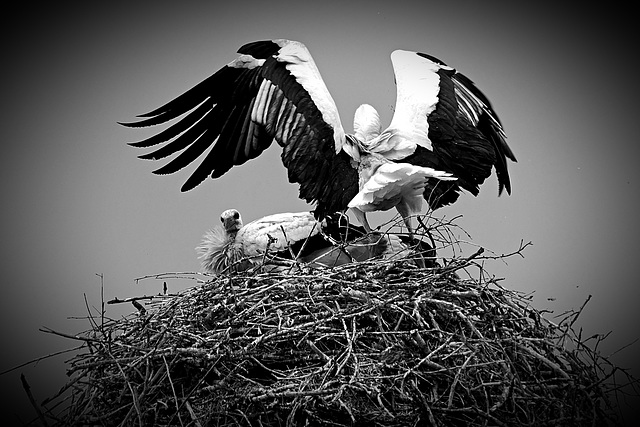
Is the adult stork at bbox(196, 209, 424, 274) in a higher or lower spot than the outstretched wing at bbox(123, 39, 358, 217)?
lower

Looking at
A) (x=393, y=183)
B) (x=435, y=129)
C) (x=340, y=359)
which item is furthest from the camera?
(x=435, y=129)

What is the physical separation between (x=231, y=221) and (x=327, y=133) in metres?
0.57

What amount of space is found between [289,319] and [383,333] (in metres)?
A: 0.21

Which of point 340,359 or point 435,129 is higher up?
point 435,129

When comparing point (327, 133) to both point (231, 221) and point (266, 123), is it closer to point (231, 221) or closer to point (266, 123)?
point (266, 123)

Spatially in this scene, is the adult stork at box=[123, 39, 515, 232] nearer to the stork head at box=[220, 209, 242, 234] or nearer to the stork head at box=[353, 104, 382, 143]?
the stork head at box=[353, 104, 382, 143]

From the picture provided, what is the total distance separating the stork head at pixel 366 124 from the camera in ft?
7.86

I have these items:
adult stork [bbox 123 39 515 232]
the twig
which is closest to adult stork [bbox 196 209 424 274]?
adult stork [bbox 123 39 515 232]

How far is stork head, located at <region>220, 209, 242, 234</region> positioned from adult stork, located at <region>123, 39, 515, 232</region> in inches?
5.6

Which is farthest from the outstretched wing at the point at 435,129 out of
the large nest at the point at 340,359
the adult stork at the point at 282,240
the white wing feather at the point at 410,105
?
the large nest at the point at 340,359

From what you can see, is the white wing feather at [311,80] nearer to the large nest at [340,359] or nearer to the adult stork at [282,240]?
the adult stork at [282,240]

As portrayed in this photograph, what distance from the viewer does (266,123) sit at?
231cm

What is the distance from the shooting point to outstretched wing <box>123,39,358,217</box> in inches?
86.0

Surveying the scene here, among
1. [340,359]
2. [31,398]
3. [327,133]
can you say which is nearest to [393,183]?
[327,133]
